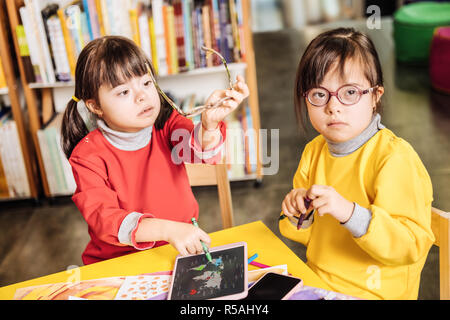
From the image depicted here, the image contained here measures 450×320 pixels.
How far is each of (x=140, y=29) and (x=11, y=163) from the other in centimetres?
96

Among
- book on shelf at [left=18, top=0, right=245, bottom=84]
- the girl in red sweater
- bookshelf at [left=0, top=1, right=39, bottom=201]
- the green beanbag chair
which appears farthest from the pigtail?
the green beanbag chair

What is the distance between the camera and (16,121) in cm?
260

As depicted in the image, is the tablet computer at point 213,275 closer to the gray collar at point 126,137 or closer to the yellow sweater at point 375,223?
the yellow sweater at point 375,223

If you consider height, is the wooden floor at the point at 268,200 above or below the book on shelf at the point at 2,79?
below

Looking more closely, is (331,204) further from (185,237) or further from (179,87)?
(179,87)

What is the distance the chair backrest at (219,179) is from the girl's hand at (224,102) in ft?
0.61

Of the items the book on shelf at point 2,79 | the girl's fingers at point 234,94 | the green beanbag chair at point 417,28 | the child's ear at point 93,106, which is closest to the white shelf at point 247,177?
the book on shelf at point 2,79

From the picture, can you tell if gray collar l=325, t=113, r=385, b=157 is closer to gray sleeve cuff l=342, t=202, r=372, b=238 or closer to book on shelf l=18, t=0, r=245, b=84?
gray sleeve cuff l=342, t=202, r=372, b=238

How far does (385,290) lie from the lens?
106 centimetres

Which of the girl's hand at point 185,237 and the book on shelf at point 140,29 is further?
the book on shelf at point 140,29

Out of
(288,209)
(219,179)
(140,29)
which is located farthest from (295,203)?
(140,29)

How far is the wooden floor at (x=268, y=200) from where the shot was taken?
91.7 inches

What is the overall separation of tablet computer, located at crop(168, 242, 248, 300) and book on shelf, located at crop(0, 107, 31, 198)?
72.2 inches
